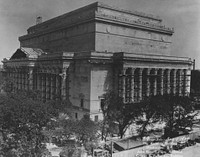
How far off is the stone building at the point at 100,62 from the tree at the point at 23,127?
55.0 feet

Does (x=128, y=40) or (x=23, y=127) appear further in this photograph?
(x=128, y=40)

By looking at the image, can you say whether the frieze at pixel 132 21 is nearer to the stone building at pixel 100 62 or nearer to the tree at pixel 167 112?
the stone building at pixel 100 62

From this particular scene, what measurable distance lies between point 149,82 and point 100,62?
1254 cm

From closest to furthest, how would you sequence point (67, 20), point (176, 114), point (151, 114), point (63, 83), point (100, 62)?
point (151, 114) < point (176, 114) < point (100, 62) < point (63, 83) < point (67, 20)

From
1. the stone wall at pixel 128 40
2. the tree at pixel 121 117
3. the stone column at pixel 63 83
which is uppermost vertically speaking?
the stone wall at pixel 128 40

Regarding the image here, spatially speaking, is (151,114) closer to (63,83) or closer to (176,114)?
(176,114)

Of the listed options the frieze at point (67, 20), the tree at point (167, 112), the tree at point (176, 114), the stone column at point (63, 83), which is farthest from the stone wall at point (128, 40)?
the tree at point (176, 114)

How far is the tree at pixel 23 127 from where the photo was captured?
68.2 feet

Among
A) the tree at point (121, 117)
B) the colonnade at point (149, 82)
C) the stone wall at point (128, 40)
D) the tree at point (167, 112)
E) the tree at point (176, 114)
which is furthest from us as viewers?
the stone wall at point (128, 40)

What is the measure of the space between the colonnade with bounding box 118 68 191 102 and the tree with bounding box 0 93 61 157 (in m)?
20.6

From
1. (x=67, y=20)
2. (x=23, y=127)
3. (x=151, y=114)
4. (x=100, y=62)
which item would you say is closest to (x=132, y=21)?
(x=100, y=62)

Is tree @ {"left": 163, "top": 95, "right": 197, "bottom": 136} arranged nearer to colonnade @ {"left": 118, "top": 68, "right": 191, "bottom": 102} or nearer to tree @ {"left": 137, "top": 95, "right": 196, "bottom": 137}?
tree @ {"left": 137, "top": 95, "right": 196, "bottom": 137}

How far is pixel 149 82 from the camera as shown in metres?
47.1

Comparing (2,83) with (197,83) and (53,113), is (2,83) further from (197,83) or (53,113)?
(197,83)
